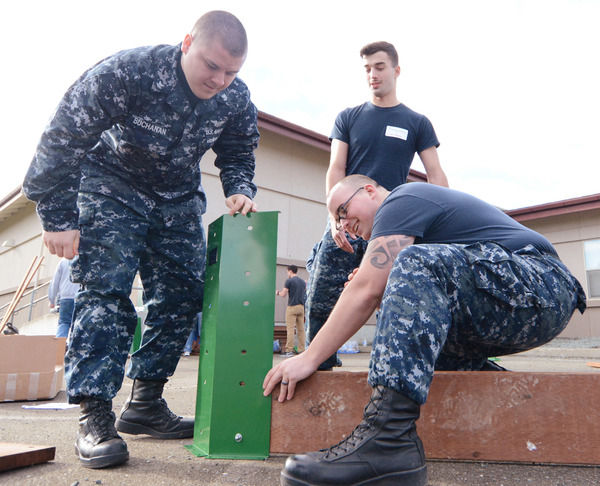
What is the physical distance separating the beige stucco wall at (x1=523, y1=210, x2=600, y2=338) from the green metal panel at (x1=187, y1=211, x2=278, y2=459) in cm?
1361

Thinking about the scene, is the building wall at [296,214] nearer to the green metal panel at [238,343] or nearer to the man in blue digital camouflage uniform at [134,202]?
the man in blue digital camouflage uniform at [134,202]

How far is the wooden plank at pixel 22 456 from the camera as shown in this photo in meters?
1.53

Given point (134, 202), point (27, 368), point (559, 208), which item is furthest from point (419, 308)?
point (559, 208)

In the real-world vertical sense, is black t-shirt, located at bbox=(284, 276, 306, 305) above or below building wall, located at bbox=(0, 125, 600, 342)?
below

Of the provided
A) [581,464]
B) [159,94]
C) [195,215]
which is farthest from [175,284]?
[581,464]

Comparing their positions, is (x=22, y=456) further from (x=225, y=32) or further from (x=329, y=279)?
(x=225, y=32)

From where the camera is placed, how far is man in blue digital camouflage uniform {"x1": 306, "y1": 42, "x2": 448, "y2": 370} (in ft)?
8.39

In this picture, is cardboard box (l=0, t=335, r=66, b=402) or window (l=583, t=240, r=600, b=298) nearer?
cardboard box (l=0, t=335, r=66, b=402)

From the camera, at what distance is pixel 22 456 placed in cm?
155

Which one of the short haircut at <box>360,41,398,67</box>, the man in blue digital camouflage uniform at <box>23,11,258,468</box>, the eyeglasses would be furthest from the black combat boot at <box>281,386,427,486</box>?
the short haircut at <box>360,41,398,67</box>

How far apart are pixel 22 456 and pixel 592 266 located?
589 inches

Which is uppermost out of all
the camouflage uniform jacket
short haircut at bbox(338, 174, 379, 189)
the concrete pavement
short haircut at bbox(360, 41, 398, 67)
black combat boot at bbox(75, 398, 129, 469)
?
short haircut at bbox(360, 41, 398, 67)

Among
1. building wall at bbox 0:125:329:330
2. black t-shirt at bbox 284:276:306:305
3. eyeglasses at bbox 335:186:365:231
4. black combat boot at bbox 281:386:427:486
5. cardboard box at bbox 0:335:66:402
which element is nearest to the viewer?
black combat boot at bbox 281:386:427:486

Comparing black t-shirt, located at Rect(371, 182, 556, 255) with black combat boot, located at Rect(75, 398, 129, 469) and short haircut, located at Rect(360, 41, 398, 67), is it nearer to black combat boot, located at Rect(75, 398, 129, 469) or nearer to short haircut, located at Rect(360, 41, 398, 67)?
black combat boot, located at Rect(75, 398, 129, 469)
